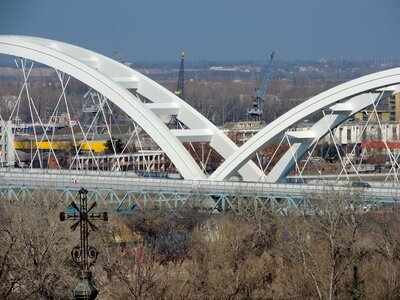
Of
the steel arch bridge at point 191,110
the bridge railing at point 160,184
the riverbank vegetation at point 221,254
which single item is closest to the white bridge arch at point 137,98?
the steel arch bridge at point 191,110

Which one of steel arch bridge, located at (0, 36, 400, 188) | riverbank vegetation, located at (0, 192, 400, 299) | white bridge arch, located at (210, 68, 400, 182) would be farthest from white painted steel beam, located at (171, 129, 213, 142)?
riverbank vegetation, located at (0, 192, 400, 299)

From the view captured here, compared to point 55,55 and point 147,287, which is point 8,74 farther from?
point 147,287

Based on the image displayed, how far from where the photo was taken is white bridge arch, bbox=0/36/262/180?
42.9 meters

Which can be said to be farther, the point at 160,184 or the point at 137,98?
the point at 160,184

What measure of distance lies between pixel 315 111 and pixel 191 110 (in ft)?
14.9

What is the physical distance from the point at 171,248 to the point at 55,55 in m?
8.92

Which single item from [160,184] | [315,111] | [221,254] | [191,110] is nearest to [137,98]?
[191,110]

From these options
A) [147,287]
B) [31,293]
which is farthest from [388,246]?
[31,293]

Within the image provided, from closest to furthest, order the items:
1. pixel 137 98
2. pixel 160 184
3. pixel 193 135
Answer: pixel 137 98, pixel 160 184, pixel 193 135

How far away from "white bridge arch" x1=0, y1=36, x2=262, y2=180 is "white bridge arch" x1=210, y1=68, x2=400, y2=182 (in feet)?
3.02

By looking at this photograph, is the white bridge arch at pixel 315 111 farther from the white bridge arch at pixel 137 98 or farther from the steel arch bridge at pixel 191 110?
the white bridge arch at pixel 137 98

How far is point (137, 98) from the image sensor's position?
43.4 m

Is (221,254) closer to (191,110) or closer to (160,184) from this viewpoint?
(160,184)

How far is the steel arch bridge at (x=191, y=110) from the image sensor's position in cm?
4062
